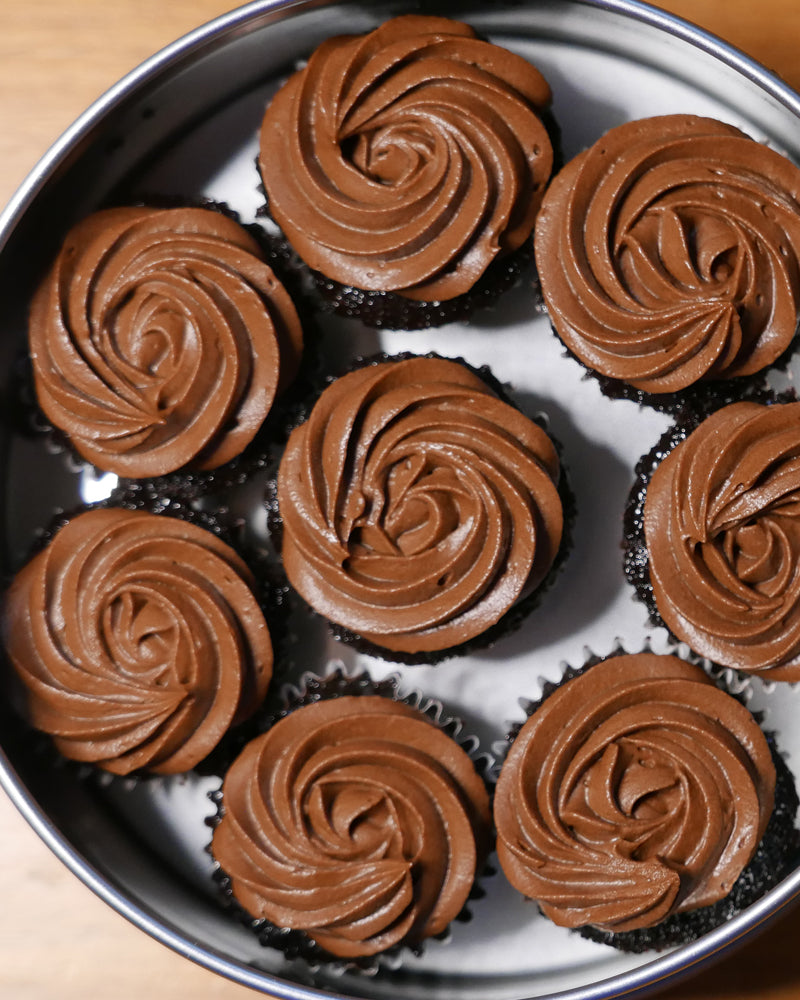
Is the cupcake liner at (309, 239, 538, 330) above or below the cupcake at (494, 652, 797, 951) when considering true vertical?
above

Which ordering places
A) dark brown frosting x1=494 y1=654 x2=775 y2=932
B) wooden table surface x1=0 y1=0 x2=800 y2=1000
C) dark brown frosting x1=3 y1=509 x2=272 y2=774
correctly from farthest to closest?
wooden table surface x1=0 y1=0 x2=800 y2=1000
dark brown frosting x1=3 y1=509 x2=272 y2=774
dark brown frosting x1=494 y1=654 x2=775 y2=932

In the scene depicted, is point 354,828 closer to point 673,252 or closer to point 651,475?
point 651,475

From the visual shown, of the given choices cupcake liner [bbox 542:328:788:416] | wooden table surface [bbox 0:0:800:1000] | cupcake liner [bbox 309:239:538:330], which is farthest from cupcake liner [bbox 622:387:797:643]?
wooden table surface [bbox 0:0:800:1000]

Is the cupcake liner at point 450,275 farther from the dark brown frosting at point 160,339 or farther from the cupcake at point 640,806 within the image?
the cupcake at point 640,806

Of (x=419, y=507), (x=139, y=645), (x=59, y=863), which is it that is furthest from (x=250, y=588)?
(x=59, y=863)

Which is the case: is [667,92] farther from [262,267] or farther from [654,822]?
[654,822]

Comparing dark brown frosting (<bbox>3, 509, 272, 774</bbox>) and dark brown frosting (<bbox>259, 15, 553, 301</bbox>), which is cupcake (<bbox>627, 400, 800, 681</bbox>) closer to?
dark brown frosting (<bbox>259, 15, 553, 301</bbox>)
